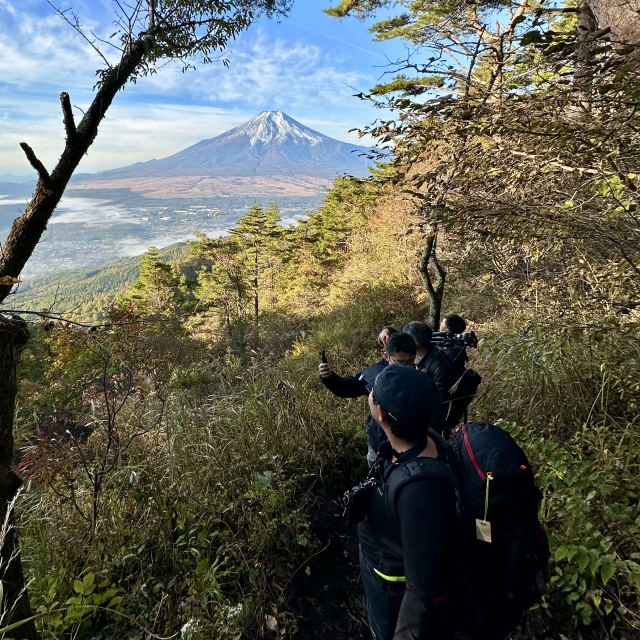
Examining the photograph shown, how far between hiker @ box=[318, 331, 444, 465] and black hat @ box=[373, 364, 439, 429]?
113 cm

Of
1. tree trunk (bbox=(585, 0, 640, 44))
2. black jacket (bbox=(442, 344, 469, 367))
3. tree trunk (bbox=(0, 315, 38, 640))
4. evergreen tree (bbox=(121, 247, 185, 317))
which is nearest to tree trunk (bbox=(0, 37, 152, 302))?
tree trunk (bbox=(0, 315, 38, 640))

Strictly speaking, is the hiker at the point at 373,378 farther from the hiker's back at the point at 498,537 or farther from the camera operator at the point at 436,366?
the hiker's back at the point at 498,537

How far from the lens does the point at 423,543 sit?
125 cm

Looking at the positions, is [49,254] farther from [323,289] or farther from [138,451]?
[138,451]

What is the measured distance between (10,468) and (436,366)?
2.88 metres

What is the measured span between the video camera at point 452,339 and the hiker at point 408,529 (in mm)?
1919

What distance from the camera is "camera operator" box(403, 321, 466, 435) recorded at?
3.24 m

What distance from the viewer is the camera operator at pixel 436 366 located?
3.24 metres

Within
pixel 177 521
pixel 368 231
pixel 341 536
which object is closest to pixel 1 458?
pixel 177 521

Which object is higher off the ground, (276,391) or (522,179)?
(522,179)

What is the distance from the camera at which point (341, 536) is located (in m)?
2.93

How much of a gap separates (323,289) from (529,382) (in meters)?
17.1

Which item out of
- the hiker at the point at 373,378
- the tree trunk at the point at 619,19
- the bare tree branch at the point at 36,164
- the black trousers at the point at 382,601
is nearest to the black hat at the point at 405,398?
the black trousers at the point at 382,601

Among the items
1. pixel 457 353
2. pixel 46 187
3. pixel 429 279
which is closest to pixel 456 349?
pixel 457 353
